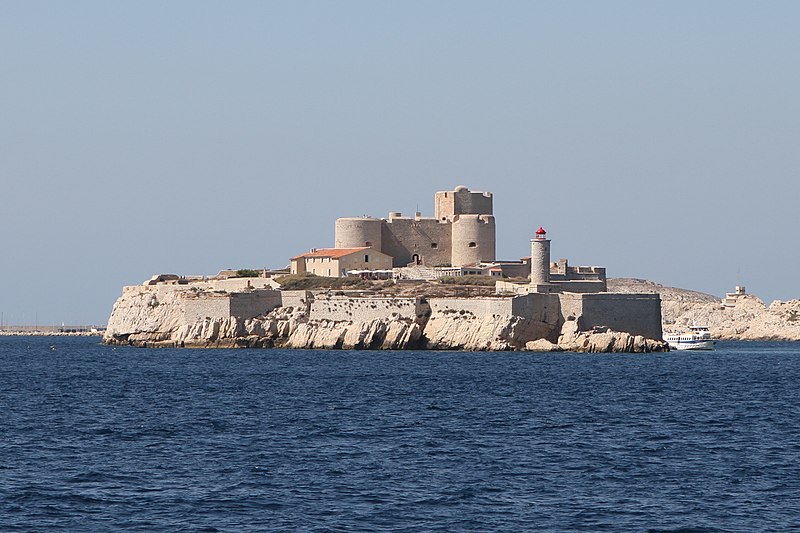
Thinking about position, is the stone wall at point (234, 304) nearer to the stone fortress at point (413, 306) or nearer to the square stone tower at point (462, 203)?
the stone fortress at point (413, 306)

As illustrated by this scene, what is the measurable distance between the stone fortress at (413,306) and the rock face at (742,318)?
2083 centimetres

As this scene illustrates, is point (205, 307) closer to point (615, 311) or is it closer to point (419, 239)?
point (419, 239)

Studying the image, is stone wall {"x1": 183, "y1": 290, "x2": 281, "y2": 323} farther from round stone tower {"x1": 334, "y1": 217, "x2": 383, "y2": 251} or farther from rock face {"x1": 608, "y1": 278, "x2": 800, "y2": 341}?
rock face {"x1": 608, "y1": 278, "x2": 800, "y2": 341}

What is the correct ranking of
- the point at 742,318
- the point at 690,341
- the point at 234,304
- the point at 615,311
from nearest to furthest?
1. the point at 615,311
2. the point at 234,304
3. the point at 690,341
4. the point at 742,318

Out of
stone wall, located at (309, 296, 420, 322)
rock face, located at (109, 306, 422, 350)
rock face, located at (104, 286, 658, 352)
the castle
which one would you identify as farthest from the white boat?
stone wall, located at (309, 296, 420, 322)

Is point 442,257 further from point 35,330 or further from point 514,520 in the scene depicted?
point 35,330

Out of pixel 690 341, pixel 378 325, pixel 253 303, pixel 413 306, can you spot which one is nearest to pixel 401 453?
pixel 413 306

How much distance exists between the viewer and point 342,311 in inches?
2611

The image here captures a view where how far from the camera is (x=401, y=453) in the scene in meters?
27.0

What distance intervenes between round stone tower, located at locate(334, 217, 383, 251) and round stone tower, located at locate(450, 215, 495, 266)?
4392 mm

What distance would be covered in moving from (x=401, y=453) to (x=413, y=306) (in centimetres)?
3747

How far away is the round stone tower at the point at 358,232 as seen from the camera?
77.6 metres

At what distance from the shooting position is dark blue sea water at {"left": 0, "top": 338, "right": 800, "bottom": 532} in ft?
67.5

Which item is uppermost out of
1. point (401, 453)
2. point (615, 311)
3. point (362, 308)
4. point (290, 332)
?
point (362, 308)
